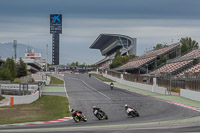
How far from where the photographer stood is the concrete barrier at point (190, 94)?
37294 mm

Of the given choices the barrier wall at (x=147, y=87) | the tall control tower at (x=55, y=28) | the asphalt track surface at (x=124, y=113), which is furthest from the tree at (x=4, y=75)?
the tall control tower at (x=55, y=28)

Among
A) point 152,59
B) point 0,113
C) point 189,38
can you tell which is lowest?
point 0,113

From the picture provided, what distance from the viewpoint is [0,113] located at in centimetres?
2880

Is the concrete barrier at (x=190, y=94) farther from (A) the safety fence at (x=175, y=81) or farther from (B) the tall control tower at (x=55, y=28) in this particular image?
(B) the tall control tower at (x=55, y=28)

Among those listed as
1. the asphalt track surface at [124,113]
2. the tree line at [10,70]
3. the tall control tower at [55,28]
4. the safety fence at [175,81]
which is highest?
the tall control tower at [55,28]

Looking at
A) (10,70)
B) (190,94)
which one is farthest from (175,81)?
(10,70)

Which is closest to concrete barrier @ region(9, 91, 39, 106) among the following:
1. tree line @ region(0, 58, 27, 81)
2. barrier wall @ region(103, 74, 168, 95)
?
barrier wall @ region(103, 74, 168, 95)

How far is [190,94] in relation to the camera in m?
39.4

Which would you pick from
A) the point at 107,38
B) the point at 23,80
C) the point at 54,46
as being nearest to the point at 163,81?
the point at 23,80

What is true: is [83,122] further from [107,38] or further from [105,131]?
[107,38]

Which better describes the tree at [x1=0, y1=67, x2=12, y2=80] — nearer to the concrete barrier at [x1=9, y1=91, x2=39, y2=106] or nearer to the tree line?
the tree line

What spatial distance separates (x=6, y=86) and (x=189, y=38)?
80.9 m

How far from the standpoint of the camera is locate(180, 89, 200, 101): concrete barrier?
37.3m

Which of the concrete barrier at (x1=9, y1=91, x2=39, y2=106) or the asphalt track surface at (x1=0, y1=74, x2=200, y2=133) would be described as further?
the concrete barrier at (x1=9, y1=91, x2=39, y2=106)
